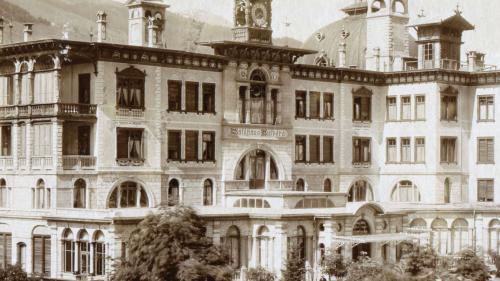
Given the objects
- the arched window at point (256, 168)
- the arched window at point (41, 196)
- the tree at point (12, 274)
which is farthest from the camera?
the arched window at point (256, 168)

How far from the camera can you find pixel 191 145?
6994cm

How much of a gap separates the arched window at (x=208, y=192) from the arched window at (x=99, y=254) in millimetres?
12751

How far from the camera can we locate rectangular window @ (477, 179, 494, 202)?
265 feet

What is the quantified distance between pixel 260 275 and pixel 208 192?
43.1ft

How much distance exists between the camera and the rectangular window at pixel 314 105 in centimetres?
7794

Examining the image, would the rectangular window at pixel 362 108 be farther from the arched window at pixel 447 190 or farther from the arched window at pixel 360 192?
the arched window at pixel 447 190

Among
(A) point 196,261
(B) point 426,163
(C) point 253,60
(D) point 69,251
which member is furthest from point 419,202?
(A) point 196,261

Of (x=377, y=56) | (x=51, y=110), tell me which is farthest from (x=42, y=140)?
(x=377, y=56)

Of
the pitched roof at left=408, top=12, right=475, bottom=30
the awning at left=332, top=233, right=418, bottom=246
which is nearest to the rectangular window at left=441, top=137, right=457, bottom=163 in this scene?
the pitched roof at left=408, top=12, right=475, bottom=30

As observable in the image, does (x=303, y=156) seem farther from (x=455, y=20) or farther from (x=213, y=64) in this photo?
(x=455, y=20)

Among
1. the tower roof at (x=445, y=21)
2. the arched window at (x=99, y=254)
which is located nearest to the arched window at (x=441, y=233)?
the tower roof at (x=445, y=21)

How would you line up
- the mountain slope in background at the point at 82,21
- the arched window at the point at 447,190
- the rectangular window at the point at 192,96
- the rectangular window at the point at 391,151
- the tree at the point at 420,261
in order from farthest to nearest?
the mountain slope in background at the point at 82,21
the rectangular window at the point at 391,151
the arched window at the point at 447,190
the rectangular window at the point at 192,96
the tree at the point at 420,261

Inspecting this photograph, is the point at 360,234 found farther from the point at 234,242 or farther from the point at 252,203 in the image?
the point at 234,242

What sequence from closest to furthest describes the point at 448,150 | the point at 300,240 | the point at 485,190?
the point at 300,240 → the point at 448,150 → the point at 485,190
